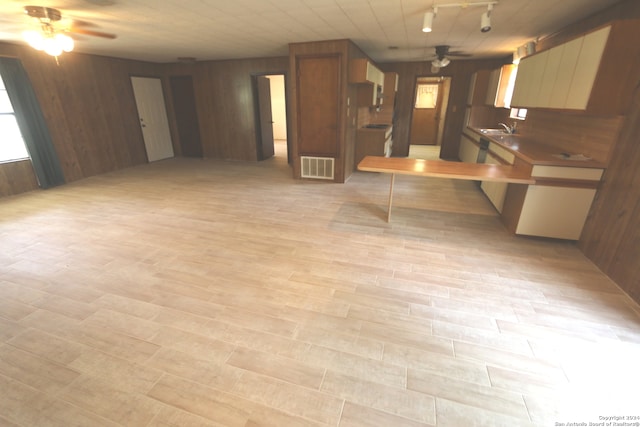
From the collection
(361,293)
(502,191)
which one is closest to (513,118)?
(502,191)

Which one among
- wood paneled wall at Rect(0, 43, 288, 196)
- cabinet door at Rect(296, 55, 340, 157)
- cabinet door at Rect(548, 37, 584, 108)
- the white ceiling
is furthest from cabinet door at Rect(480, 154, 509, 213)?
wood paneled wall at Rect(0, 43, 288, 196)

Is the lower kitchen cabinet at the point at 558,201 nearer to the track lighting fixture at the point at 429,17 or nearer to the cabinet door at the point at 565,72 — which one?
the cabinet door at the point at 565,72

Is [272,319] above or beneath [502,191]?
beneath

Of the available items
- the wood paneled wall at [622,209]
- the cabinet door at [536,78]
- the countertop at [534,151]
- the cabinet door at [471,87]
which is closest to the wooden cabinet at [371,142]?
the countertop at [534,151]

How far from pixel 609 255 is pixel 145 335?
417cm

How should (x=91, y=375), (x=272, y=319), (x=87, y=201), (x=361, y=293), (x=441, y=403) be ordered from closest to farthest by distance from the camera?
(x=441, y=403), (x=91, y=375), (x=272, y=319), (x=361, y=293), (x=87, y=201)

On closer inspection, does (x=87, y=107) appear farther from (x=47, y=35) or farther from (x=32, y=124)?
(x=47, y=35)

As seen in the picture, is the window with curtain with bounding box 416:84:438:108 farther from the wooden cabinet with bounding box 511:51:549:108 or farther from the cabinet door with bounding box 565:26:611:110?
the cabinet door with bounding box 565:26:611:110

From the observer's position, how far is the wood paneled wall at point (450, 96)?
727 cm

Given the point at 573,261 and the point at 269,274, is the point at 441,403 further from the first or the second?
the point at 573,261

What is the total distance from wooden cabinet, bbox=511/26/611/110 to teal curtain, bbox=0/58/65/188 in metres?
8.06

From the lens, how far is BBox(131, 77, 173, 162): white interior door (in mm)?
7137

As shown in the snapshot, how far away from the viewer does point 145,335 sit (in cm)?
203

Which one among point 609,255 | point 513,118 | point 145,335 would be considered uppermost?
point 513,118
